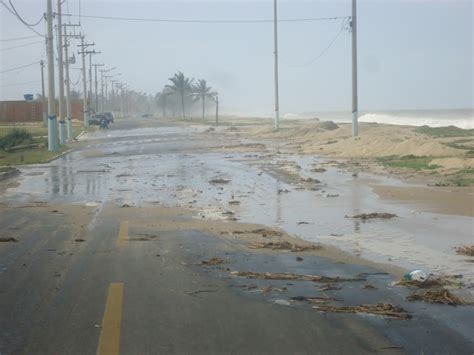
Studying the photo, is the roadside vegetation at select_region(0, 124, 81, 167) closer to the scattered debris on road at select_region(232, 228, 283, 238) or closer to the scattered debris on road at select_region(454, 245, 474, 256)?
the scattered debris on road at select_region(232, 228, 283, 238)

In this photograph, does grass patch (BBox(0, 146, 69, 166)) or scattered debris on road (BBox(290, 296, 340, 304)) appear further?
grass patch (BBox(0, 146, 69, 166))

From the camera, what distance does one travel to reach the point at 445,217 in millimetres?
12477

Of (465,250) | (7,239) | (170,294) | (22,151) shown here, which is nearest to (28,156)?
(22,151)

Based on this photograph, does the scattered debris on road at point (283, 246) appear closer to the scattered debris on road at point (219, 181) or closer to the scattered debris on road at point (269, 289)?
the scattered debris on road at point (269, 289)

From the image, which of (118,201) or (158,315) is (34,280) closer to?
(158,315)

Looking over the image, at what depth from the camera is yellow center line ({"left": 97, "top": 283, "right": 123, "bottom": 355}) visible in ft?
17.1

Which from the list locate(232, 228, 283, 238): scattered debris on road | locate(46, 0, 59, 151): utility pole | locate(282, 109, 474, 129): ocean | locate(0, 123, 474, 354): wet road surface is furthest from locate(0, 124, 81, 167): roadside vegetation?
locate(282, 109, 474, 129): ocean

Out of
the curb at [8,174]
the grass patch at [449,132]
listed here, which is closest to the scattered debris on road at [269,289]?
the curb at [8,174]

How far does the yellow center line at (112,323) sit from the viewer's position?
5.21 m

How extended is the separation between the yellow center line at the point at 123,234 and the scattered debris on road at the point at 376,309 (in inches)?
173

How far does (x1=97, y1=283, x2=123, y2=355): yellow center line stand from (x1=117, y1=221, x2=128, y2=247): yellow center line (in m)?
2.91

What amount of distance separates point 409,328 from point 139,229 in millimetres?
6488

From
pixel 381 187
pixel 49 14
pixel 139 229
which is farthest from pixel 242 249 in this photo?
pixel 49 14

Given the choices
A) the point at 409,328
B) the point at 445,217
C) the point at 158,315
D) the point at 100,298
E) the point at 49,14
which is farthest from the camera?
the point at 49,14
